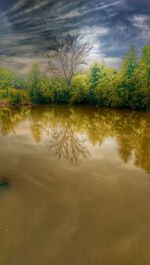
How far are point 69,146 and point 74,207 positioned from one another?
4697mm

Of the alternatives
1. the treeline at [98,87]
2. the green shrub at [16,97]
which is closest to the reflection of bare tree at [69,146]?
the treeline at [98,87]

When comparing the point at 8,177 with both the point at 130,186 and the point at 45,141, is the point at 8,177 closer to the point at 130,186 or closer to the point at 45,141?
the point at 130,186

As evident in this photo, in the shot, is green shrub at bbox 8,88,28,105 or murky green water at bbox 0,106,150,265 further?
green shrub at bbox 8,88,28,105

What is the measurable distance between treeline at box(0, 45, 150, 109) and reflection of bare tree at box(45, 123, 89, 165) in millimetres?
16146

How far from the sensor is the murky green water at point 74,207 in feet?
9.21

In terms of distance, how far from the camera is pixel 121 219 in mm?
3562

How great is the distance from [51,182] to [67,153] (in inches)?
99.7

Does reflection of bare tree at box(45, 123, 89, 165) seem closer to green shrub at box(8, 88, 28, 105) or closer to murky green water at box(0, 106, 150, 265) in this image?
murky green water at box(0, 106, 150, 265)

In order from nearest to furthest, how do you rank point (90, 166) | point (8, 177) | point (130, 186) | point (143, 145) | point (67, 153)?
point (130, 186) → point (8, 177) → point (90, 166) → point (67, 153) → point (143, 145)

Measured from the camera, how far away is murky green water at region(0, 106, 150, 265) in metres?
2.81

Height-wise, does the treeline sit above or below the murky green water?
above

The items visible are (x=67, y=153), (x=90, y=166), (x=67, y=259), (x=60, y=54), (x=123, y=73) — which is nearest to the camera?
(x=67, y=259)

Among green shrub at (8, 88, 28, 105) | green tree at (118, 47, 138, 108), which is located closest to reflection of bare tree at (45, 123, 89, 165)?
green tree at (118, 47, 138, 108)

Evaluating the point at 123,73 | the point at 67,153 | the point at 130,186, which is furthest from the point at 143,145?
the point at 123,73
